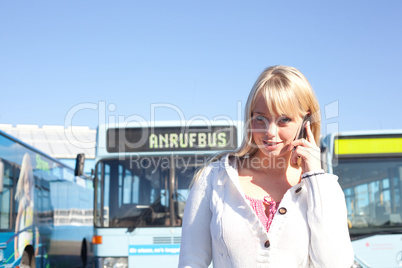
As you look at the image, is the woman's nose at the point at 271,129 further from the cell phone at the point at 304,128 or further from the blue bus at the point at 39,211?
the blue bus at the point at 39,211

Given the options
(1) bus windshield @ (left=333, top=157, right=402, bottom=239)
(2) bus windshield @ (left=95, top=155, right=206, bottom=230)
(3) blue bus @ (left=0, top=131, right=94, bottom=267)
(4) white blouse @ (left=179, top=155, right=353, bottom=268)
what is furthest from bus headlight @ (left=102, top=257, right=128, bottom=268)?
(4) white blouse @ (left=179, top=155, right=353, bottom=268)

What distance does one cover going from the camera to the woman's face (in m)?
2.39

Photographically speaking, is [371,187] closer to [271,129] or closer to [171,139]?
[171,139]

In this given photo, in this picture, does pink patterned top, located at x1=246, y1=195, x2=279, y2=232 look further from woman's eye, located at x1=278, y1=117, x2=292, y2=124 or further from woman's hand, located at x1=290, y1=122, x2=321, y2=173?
woman's eye, located at x1=278, y1=117, x2=292, y2=124

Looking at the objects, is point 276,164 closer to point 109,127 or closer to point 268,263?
point 268,263

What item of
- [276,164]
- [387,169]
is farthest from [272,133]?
[387,169]

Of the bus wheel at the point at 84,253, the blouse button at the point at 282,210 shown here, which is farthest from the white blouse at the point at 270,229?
the bus wheel at the point at 84,253

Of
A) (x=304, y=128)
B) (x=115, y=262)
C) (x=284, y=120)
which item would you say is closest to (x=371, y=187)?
(x=115, y=262)

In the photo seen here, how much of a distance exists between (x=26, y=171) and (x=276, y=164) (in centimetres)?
925

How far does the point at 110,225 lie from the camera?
8.09 metres

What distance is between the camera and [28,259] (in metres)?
10.8

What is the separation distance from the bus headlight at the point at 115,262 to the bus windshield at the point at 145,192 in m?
0.45

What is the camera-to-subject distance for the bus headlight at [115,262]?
7855 millimetres

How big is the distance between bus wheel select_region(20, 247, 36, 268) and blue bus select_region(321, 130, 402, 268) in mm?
5765
